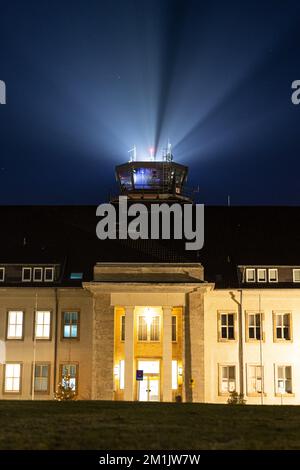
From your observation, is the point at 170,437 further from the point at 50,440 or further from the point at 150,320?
the point at 150,320

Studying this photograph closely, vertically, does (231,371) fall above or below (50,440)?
above

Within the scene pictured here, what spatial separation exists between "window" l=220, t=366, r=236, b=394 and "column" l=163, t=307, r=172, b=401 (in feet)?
16.0

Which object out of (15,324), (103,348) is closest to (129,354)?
(103,348)

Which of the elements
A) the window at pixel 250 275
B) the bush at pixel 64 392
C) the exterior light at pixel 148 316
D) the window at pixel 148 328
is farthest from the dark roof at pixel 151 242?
the bush at pixel 64 392

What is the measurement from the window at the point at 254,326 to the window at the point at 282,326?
1.12 metres

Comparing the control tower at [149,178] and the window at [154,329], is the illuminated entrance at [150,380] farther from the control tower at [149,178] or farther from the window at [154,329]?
the control tower at [149,178]

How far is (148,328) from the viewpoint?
4769 centimetres

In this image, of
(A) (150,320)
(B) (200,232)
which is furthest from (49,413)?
(B) (200,232)

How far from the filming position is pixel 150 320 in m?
47.8

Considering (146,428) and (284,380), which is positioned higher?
(284,380)

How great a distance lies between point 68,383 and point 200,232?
1560 centimetres

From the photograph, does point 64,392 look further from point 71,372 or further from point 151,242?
point 151,242

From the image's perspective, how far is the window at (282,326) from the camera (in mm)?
47281

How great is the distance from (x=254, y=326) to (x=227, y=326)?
1802 mm
